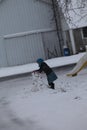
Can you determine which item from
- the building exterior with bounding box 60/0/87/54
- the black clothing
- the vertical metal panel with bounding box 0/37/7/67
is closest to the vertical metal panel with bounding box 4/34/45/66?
the vertical metal panel with bounding box 0/37/7/67

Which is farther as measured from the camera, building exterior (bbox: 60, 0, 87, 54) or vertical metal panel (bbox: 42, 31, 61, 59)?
vertical metal panel (bbox: 42, 31, 61, 59)

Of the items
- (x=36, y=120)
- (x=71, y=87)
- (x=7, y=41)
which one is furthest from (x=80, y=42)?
(x=36, y=120)

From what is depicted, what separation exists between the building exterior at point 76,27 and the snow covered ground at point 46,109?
20469 millimetres

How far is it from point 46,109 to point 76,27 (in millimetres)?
25195

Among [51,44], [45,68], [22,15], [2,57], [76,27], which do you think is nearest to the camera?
[45,68]

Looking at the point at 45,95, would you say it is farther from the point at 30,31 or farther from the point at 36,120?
the point at 30,31

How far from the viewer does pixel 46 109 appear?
11492 mm

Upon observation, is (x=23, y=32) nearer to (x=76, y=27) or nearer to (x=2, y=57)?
(x=2, y=57)

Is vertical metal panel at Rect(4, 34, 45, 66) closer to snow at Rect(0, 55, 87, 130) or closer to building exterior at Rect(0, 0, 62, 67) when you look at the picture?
building exterior at Rect(0, 0, 62, 67)

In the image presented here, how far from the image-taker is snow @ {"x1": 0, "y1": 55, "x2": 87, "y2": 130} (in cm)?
961

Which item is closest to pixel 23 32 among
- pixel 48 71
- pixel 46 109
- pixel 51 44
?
pixel 51 44

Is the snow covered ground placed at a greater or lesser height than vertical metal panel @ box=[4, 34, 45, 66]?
greater

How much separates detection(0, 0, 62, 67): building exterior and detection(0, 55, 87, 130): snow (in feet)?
64.8

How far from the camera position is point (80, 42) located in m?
36.9
